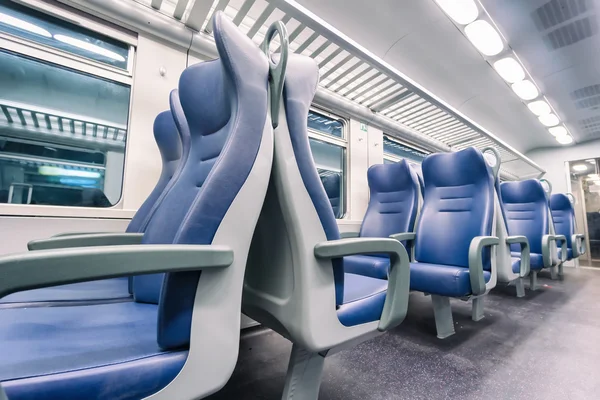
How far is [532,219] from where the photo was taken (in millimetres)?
3199

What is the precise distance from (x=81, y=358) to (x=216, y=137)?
1.94 ft

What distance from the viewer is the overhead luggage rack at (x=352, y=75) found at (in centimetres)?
167

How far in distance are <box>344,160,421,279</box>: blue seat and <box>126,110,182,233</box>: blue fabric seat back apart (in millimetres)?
1410

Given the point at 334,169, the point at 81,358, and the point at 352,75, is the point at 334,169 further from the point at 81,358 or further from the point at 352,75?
the point at 81,358

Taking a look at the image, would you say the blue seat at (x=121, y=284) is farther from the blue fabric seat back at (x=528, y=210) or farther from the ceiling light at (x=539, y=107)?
the ceiling light at (x=539, y=107)

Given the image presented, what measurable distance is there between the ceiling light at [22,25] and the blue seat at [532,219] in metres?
4.34

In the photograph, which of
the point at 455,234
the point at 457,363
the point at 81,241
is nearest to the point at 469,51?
the point at 455,234

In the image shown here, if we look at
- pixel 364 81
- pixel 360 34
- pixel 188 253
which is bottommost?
pixel 188 253

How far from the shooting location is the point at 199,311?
534mm

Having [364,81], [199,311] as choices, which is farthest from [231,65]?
[364,81]

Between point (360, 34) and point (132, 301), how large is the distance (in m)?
2.73

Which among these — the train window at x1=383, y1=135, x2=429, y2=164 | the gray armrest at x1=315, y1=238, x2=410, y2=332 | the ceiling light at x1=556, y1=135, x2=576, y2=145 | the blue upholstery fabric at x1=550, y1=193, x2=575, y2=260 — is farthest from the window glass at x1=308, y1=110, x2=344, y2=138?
the ceiling light at x1=556, y1=135, x2=576, y2=145

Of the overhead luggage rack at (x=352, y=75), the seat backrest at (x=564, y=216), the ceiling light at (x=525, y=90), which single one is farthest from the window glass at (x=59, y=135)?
the seat backrest at (x=564, y=216)

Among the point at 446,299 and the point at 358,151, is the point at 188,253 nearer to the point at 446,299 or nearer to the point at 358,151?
the point at 446,299
